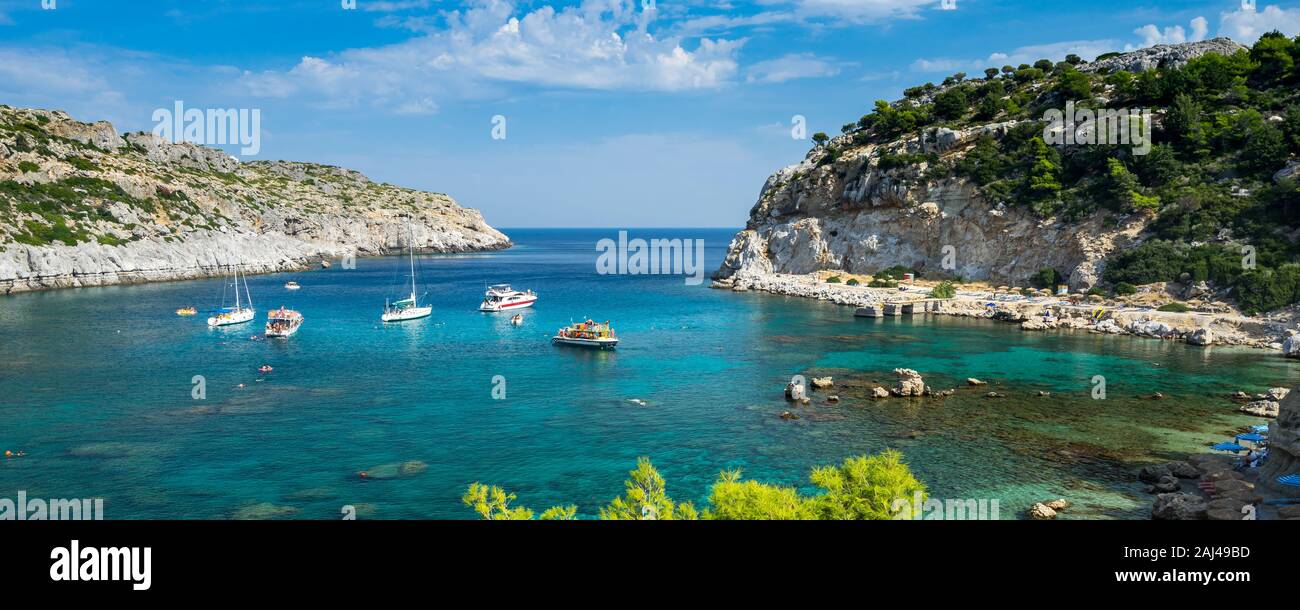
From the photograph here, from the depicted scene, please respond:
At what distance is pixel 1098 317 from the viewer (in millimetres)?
57656

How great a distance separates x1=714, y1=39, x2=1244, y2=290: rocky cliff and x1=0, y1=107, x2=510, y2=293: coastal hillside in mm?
78933

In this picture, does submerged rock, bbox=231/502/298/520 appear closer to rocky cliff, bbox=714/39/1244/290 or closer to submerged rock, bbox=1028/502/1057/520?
submerged rock, bbox=1028/502/1057/520

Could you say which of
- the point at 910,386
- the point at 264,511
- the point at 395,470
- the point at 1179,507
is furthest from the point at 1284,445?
the point at 264,511

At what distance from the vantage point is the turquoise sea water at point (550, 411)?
25.5m

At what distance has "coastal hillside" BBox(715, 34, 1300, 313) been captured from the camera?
197 ft

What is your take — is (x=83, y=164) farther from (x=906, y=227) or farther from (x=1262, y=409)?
(x=1262, y=409)

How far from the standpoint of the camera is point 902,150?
87.3 metres

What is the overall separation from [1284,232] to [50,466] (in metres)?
78.8

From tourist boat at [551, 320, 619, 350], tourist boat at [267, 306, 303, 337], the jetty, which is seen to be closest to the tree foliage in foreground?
tourist boat at [551, 320, 619, 350]
